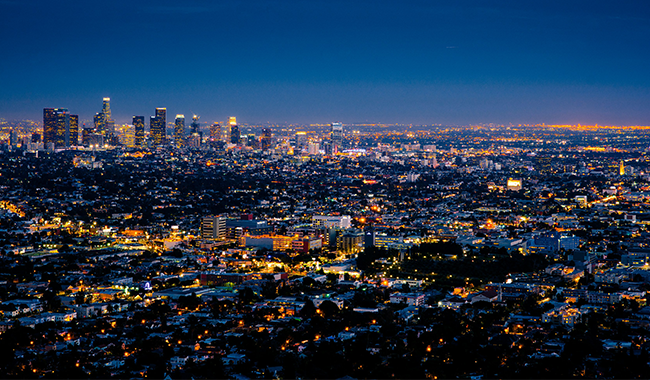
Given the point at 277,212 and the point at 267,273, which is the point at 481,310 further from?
the point at 277,212

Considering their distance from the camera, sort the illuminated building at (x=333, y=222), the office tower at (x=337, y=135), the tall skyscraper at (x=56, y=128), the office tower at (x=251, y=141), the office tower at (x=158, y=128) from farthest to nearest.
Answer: the office tower at (x=337, y=135)
the office tower at (x=251, y=141)
the office tower at (x=158, y=128)
the tall skyscraper at (x=56, y=128)
the illuminated building at (x=333, y=222)

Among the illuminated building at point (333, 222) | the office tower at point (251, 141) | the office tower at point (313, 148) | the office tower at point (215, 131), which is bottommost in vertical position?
the illuminated building at point (333, 222)

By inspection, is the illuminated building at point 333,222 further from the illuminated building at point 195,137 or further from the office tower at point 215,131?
the office tower at point 215,131

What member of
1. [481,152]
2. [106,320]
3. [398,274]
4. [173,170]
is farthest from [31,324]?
[481,152]

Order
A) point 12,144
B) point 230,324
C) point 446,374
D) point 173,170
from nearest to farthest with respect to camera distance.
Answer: point 446,374, point 230,324, point 173,170, point 12,144

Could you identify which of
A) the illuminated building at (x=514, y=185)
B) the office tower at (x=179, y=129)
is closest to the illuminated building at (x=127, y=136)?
the office tower at (x=179, y=129)

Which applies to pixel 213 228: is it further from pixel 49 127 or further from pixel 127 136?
pixel 127 136

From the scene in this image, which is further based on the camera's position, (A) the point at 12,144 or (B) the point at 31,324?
(A) the point at 12,144
